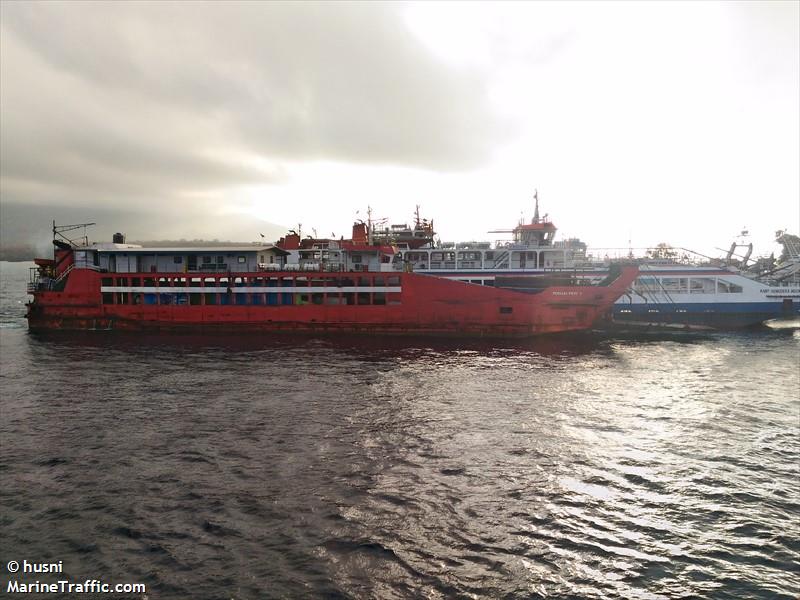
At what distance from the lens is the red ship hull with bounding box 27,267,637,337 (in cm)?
4353

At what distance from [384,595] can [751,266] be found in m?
73.4

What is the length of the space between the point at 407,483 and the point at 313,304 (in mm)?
32822

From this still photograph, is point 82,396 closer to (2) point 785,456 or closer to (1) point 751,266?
(2) point 785,456

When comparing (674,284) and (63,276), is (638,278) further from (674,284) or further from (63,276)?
(63,276)

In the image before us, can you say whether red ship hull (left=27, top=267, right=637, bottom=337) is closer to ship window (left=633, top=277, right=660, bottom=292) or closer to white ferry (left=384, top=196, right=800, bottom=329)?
white ferry (left=384, top=196, right=800, bottom=329)

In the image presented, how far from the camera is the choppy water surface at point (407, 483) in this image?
428 inches

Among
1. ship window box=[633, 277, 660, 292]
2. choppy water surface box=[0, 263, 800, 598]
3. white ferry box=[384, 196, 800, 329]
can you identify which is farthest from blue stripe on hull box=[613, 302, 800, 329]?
choppy water surface box=[0, 263, 800, 598]

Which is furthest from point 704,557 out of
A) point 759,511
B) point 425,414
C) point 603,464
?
point 425,414

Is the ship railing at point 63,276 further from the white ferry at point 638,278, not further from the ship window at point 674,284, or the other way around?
the ship window at point 674,284

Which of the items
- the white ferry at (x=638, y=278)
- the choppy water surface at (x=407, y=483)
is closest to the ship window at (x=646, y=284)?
the white ferry at (x=638, y=278)

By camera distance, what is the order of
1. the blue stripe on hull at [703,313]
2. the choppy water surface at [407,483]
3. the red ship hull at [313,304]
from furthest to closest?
1. the blue stripe on hull at [703,313]
2. the red ship hull at [313,304]
3. the choppy water surface at [407,483]

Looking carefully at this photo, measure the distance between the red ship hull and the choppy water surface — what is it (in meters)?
14.5

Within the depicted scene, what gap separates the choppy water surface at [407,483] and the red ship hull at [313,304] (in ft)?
47.6

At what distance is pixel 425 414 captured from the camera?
21812 millimetres
